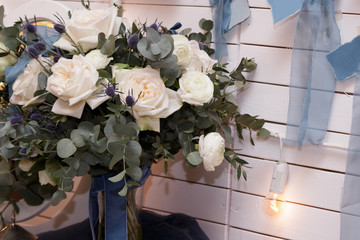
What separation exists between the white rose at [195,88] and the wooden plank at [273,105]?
0.99ft

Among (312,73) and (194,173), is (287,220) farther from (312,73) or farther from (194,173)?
(312,73)

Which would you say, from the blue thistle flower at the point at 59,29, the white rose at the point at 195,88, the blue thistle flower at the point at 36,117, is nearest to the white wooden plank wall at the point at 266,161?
the white rose at the point at 195,88

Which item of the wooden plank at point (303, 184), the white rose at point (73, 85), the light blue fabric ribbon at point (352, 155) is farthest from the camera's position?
the wooden plank at point (303, 184)

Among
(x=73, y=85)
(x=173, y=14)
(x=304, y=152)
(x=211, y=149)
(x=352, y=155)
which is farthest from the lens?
(x=173, y=14)

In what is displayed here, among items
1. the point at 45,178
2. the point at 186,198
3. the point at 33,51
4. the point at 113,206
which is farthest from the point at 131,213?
the point at 33,51

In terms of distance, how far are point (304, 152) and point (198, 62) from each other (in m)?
0.39

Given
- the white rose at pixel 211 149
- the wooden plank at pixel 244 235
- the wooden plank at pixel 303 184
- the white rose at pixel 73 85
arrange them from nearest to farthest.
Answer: the white rose at pixel 73 85 → the white rose at pixel 211 149 → the wooden plank at pixel 303 184 → the wooden plank at pixel 244 235

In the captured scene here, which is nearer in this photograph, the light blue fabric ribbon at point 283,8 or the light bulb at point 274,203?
the light blue fabric ribbon at point 283,8

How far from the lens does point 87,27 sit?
83cm

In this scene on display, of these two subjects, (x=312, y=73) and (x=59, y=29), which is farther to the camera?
(x=312, y=73)

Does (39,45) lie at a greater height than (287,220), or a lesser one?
greater

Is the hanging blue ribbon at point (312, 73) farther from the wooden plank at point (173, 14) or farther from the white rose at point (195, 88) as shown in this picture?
the white rose at point (195, 88)

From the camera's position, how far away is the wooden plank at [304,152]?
3.48 feet

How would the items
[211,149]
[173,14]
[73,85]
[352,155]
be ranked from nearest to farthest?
1. [73,85]
2. [211,149]
3. [352,155]
4. [173,14]
